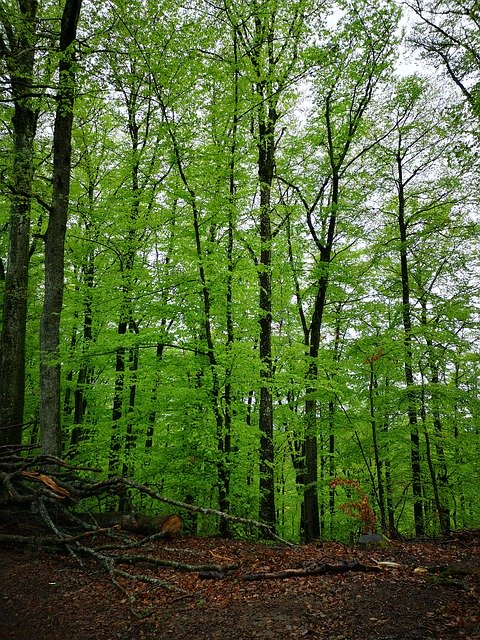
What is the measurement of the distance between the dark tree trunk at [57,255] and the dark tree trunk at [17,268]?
64 cm

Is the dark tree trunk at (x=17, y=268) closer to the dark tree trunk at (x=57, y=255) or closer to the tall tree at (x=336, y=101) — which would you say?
the dark tree trunk at (x=57, y=255)

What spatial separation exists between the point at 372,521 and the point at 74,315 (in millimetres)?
11240

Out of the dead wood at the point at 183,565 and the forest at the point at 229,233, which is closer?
the dead wood at the point at 183,565

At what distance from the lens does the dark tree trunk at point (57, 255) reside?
782 cm

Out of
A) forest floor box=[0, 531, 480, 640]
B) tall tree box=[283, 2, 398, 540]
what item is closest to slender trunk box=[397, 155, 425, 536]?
tall tree box=[283, 2, 398, 540]

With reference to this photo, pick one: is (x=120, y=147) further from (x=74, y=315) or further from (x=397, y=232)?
(x=397, y=232)

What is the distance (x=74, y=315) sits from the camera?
14.3 metres

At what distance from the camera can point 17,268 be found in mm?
9734

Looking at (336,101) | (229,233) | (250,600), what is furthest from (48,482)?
(336,101)

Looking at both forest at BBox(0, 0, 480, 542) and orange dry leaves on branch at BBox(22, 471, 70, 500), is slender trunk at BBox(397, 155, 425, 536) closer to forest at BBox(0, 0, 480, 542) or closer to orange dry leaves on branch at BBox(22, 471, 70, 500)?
forest at BBox(0, 0, 480, 542)

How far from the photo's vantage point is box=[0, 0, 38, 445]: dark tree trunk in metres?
8.67

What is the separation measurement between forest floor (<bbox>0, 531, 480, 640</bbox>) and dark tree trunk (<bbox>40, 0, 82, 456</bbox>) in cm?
242

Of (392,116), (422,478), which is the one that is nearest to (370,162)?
(392,116)

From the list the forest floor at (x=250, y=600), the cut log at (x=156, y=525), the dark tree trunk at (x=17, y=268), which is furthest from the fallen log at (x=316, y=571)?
the dark tree trunk at (x=17, y=268)
